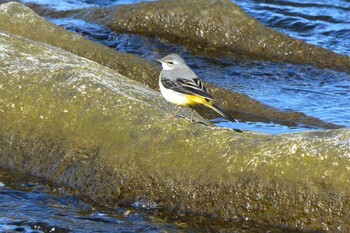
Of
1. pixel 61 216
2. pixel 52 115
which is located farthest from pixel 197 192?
pixel 52 115

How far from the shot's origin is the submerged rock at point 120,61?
10.5 metres

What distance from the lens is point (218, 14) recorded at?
582 inches

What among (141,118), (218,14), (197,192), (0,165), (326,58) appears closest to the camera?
(197,192)

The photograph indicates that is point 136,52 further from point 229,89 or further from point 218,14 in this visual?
point 229,89

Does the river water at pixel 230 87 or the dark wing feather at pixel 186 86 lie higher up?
the dark wing feather at pixel 186 86

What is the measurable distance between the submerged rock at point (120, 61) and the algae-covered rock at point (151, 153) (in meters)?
2.55

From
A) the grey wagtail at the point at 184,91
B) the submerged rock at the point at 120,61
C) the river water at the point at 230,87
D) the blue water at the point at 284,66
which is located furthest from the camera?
the blue water at the point at 284,66

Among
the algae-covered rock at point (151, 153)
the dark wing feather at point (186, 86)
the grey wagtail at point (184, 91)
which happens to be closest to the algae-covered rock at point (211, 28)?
the grey wagtail at point (184, 91)

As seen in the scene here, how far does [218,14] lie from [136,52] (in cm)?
164

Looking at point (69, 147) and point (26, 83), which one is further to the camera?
point (26, 83)

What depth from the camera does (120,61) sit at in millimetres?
11945

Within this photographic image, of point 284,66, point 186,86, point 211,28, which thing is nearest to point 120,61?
point 284,66

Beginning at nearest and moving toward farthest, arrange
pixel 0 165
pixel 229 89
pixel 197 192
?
pixel 197 192 → pixel 0 165 → pixel 229 89

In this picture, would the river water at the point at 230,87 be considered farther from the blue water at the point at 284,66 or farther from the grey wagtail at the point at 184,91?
the grey wagtail at the point at 184,91
